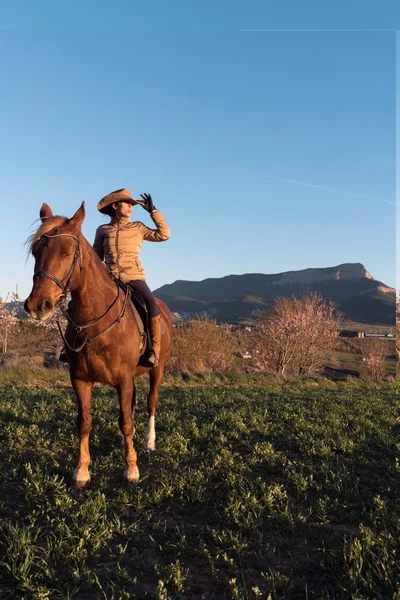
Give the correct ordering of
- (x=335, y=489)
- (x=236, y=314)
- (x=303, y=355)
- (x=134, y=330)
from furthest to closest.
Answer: (x=236, y=314) → (x=303, y=355) → (x=134, y=330) → (x=335, y=489)

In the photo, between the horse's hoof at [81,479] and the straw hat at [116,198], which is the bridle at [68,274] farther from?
the horse's hoof at [81,479]

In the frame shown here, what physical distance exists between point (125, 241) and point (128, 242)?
0.17 feet

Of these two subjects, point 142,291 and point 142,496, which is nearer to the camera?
point 142,496

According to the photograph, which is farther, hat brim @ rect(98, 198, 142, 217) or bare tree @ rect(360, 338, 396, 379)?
bare tree @ rect(360, 338, 396, 379)

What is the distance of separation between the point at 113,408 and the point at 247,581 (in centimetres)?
734

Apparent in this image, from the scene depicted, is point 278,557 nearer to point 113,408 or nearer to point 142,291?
point 142,291

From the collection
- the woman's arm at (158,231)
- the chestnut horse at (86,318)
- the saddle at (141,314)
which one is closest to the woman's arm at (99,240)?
the woman's arm at (158,231)

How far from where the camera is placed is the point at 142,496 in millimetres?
5090

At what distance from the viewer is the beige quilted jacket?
6754mm

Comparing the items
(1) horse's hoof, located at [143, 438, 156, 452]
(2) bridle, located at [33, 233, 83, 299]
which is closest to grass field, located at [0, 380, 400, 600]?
(1) horse's hoof, located at [143, 438, 156, 452]

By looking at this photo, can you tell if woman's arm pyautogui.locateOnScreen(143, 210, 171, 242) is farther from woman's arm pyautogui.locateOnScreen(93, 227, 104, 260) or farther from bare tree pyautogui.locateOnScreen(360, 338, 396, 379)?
bare tree pyautogui.locateOnScreen(360, 338, 396, 379)

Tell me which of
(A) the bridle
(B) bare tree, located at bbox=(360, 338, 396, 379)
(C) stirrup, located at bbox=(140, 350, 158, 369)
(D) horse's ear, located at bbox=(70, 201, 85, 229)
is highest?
(D) horse's ear, located at bbox=(70, 201, 85, 229)

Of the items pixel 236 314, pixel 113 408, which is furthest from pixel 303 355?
pixel 236 314

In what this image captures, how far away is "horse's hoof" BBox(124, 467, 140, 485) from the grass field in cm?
13
